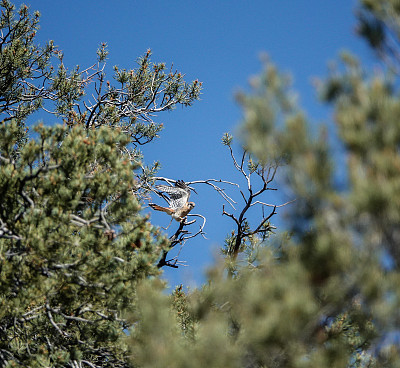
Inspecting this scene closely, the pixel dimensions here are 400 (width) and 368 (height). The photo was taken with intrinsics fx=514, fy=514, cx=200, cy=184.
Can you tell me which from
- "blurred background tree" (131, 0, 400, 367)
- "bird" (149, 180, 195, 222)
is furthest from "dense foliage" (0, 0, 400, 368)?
"bird" (149, 180, 195, 222)

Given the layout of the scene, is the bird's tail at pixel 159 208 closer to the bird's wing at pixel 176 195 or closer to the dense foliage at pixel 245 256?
the bird's wing at pixel 176 195

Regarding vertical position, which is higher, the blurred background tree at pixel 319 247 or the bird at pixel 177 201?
the bird at pixel 177 201

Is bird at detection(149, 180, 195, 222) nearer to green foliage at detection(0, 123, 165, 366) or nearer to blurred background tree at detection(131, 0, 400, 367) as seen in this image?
green foliage at detection(0, 123, 165, 366)

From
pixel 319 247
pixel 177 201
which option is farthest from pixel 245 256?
pixel 319 247

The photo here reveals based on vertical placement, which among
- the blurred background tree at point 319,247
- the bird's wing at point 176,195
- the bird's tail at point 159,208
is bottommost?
the blurred background tree at point 319,247

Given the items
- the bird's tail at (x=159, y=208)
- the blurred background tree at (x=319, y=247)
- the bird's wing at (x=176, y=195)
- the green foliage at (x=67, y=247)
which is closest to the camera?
the blurred background tree at (x=319, y=247)

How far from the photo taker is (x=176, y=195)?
5738 millimetres

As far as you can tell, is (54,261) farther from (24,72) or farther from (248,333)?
(24,72)

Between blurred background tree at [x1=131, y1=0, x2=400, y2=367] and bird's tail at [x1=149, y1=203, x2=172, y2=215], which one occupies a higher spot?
bird's tail at [x1=149, y1=203, x2=172, y2=215]

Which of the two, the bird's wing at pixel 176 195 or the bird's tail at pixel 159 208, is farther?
the bird's wing at pixel 176 195

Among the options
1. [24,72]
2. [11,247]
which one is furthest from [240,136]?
[24,72]

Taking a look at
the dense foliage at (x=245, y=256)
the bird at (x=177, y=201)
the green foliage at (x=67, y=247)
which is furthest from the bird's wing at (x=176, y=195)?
the green foliage at (x=67, y=247)

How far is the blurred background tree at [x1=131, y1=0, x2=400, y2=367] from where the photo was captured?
218cm

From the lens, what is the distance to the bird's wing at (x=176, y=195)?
5.64 meters
